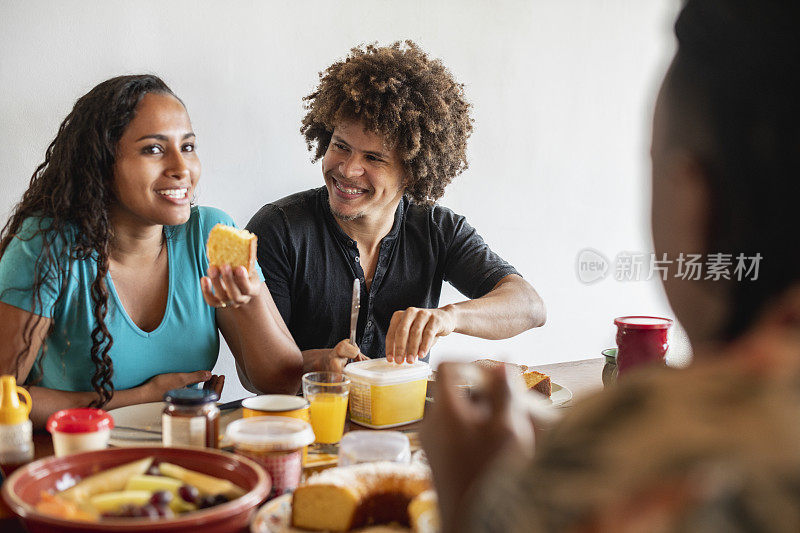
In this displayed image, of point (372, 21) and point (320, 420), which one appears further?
point (372, 21)

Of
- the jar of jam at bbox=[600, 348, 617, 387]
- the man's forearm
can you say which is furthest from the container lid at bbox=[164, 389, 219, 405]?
the man's forearm

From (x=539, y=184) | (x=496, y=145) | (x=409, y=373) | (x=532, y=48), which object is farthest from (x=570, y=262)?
(x=409, y=373)

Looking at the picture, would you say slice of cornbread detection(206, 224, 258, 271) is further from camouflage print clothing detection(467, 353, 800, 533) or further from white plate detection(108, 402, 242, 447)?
camouflage print clothing detection(467, 353, 800, 533)

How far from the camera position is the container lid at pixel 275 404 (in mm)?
1233

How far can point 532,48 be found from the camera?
3.20 metres

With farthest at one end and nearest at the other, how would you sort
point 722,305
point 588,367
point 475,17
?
point 475,17, point 588,367, point 722,305

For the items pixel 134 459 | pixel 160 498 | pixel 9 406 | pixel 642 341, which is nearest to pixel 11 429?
pixel 9 406

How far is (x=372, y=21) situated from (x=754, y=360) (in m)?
2.60

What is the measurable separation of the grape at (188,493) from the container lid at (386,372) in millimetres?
559

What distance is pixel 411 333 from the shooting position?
166 centimetres

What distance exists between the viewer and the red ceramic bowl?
0.79m

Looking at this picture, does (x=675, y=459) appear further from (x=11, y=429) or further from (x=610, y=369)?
(x=610, y=369)

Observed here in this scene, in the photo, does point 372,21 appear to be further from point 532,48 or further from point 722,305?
point 722,305

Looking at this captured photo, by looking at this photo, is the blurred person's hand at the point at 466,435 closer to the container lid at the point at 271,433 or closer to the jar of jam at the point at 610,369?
the container lid at the point at 271,433
